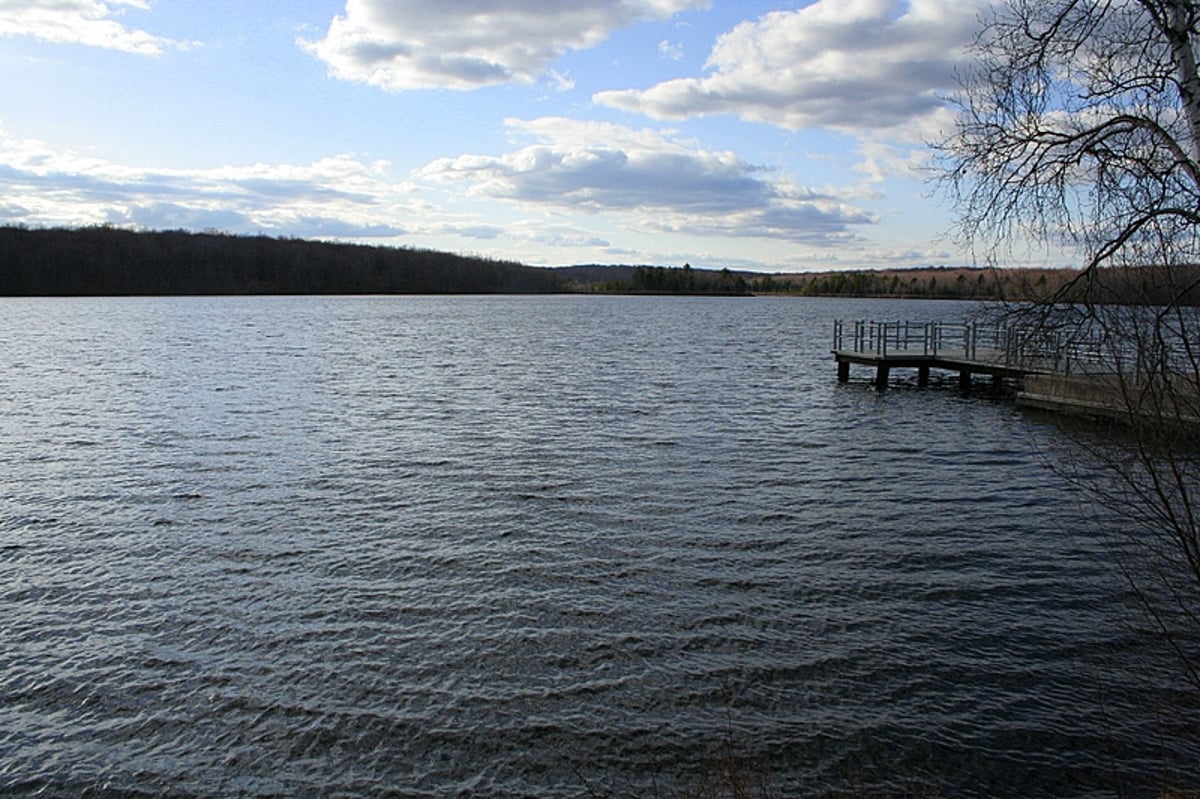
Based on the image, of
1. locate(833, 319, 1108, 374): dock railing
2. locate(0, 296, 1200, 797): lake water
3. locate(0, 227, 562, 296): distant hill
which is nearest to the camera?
locate(0, 296, 1200, 797): lake water

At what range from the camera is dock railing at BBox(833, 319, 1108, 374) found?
9188 millimetres

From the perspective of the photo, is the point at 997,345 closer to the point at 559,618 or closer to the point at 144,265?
the point at 559,618

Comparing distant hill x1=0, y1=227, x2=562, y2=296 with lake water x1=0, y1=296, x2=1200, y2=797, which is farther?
distant hill x1=0, y1=227, x2=562, y2=296

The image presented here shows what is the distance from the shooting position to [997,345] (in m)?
37.4

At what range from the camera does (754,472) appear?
20.1 metres

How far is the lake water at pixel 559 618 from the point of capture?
8273 millimetres

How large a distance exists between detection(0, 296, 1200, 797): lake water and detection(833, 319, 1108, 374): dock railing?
10.5ft

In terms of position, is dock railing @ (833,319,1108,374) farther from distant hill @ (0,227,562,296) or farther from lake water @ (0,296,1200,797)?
distant hill @ (0,227,562,296)

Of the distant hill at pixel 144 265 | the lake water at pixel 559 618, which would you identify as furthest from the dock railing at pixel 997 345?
the distant hill at pixel 144 265

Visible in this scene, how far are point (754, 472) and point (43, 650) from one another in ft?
46.1

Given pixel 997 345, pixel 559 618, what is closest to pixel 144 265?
pixel 997 345

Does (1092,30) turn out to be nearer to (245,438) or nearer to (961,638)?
(961,638)

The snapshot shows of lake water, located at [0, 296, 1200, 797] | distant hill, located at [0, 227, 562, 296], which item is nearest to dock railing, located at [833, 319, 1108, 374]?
lake water, located at [0, 296, 1200, 797]

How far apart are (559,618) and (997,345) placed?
3173 cm
